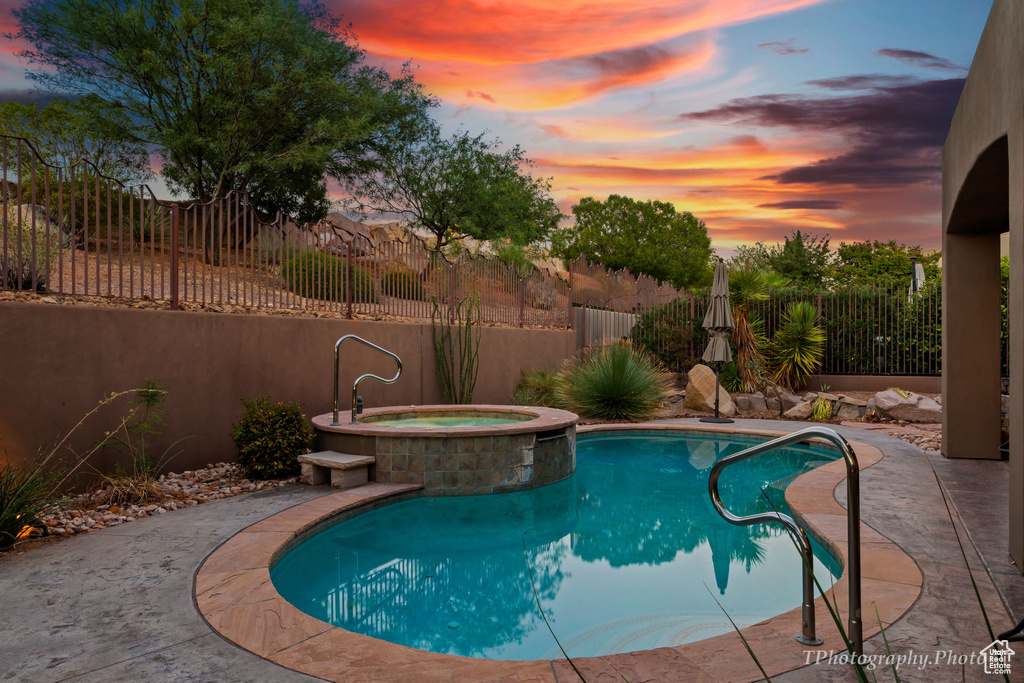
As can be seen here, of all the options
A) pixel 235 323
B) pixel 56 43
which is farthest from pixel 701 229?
pixel 235 323

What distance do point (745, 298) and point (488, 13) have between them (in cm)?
984

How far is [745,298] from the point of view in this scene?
12.8 metres

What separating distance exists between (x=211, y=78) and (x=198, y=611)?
13.8m

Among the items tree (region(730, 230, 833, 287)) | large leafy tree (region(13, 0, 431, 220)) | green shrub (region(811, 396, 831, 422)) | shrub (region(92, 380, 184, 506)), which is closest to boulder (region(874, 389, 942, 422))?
green shrub (region(811, 396, 831, 422))

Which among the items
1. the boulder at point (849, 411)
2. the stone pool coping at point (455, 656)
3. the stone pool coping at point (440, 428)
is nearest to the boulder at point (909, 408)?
the boulder at point (849, 411)

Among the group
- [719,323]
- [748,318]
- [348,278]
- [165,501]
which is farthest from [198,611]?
[748,318]

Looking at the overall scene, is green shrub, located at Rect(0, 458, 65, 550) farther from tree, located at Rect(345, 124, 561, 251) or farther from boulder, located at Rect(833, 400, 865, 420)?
tree, located at Rect(345, 124, 561, 251)

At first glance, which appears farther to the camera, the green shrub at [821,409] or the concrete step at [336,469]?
the green shrub at [821,409]

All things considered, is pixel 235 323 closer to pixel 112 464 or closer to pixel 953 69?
pixel 112 464

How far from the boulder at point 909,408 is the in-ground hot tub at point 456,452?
724 centimetres

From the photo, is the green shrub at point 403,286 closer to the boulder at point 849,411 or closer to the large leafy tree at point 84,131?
the boulder at point 849,411

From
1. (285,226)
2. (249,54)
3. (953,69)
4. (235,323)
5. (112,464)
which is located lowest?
(112,464)

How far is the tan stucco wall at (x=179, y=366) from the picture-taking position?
15.2 feet

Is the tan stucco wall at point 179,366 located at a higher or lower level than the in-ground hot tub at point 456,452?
higher
